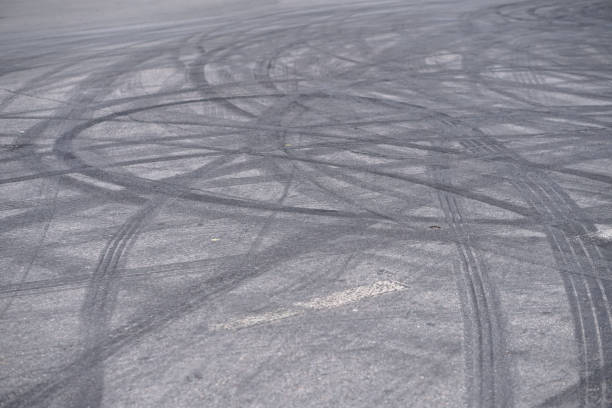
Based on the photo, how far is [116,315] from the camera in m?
5.94

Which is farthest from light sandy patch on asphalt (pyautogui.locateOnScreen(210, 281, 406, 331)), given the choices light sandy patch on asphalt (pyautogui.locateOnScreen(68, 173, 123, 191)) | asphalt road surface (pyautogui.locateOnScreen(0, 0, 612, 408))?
light sandy patch on asphalt (pyautogui.locateOnScreen(68, 173, 123, 191))

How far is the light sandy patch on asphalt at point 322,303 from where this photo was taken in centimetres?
576

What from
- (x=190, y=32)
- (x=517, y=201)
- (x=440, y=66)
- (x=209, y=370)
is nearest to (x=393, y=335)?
(x=209, y=370)

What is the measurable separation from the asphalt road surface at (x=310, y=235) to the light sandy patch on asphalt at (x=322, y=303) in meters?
0.03

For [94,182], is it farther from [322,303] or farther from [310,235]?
[322,303]

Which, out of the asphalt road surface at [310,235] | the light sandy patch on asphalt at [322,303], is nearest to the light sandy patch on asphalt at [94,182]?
the asphalt road surface at [310,235]

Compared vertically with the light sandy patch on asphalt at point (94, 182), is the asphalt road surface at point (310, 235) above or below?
below

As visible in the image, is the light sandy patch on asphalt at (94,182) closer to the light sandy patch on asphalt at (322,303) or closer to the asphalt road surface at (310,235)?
the asphalt road surface at (310,235)

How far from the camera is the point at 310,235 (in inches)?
290

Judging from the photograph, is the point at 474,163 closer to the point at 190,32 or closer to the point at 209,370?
the point at 209,370

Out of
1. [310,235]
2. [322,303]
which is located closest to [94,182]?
[310,235]

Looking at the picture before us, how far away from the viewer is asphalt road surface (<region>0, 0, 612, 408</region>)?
5109mm

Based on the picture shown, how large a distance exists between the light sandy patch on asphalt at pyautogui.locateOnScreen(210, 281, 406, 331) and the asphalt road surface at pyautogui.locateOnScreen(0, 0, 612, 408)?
3 cm

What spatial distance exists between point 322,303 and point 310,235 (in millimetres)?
1433
